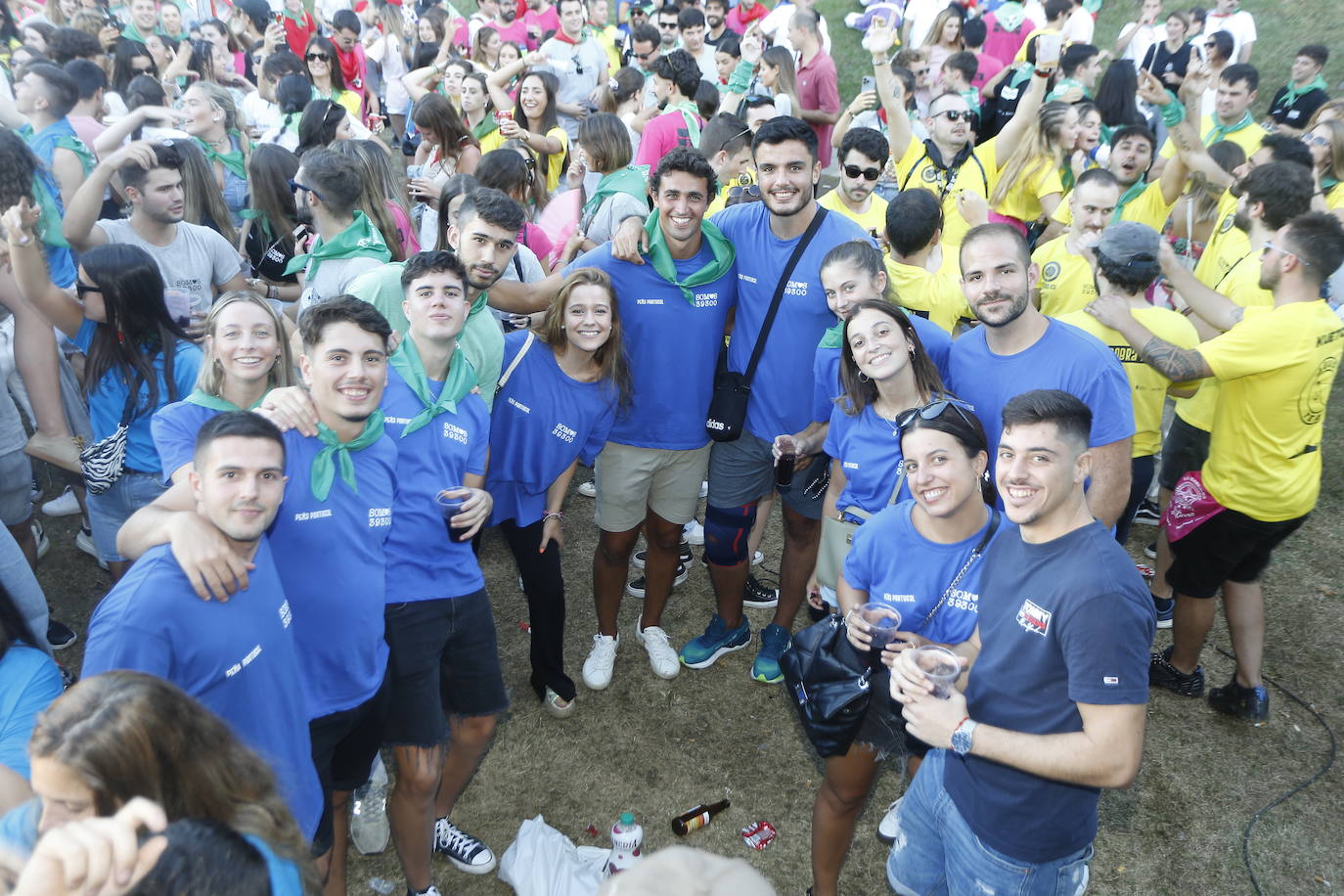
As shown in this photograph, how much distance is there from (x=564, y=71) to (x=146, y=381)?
272 inches

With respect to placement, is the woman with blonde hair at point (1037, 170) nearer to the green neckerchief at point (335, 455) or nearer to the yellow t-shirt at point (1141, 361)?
the yellow t-shirt at point (1141, 361)

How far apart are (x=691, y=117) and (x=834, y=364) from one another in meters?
4.03

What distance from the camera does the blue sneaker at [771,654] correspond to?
15.2 ft

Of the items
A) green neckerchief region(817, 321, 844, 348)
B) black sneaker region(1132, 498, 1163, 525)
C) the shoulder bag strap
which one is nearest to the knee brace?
green neckerchief region(817, 321, 844, 348)

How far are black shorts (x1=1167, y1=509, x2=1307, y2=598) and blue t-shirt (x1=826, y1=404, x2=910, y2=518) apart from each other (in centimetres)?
179

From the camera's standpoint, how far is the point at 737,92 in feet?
25.1

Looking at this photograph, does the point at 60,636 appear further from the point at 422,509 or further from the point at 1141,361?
the point at 1141,361

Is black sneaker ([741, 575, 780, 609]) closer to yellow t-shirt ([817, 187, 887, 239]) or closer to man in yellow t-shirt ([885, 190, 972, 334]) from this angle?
man in yellow t-shirt ([885, 190, 972, 334])

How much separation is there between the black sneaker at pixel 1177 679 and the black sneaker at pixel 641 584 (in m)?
2.63

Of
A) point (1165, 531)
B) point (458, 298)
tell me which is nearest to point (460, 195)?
point (458, 298)

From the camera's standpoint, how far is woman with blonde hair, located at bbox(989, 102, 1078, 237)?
6113 mm

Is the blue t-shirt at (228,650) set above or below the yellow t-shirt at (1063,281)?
below

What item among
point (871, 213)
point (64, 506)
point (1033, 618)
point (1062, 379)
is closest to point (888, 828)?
point (1033, 618)

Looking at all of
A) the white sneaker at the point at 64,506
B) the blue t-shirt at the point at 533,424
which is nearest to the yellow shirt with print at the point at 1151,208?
the blue t-shirt at the point at 533,424
